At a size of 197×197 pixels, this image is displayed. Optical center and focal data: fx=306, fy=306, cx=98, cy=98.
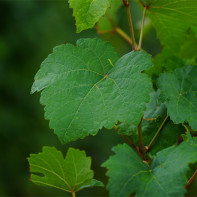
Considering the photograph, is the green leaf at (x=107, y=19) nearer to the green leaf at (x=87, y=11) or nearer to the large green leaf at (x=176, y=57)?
the large green leaf at (x=176, y=57)

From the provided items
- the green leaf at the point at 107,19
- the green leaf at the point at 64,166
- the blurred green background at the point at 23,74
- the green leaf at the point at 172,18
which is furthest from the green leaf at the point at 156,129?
the blurred green background at the point at 23,74

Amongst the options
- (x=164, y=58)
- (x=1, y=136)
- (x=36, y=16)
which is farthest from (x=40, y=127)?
(x=164, y=58)

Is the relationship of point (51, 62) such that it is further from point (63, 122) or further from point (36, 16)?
point (36, 16)

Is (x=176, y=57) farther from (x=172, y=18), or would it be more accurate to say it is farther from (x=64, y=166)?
(x=64, y=166)

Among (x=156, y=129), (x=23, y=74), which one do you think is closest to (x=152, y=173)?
(x=156, y=129)

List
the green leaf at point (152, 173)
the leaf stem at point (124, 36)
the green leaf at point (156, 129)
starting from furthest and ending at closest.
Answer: the leaf stem at point (124, 36)
the green leaf at point (156, 129)
the green leaf at point (152, 173)

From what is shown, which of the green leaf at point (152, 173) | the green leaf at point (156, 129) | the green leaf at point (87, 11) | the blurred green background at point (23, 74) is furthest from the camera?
the blurred green background at point (23, 74)

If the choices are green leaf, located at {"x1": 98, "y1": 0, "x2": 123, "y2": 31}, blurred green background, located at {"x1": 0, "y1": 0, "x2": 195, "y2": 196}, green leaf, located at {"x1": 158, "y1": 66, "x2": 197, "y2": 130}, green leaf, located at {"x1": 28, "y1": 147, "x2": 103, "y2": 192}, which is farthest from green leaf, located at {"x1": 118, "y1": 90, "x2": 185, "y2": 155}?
blurred green background, located at {"x1": 0, "y1": 0, "x2": 195, "y2": 196}
